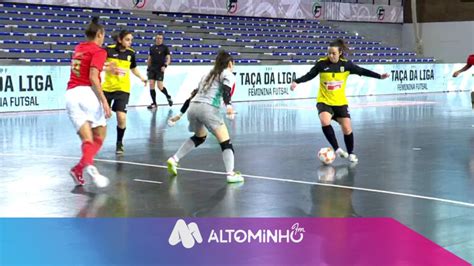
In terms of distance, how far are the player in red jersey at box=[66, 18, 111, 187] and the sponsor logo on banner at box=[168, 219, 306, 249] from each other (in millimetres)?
3891

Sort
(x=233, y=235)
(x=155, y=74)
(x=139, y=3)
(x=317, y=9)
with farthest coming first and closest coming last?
(x=317, y=9)
(x=139, y=3)
(x=155, y=74)
(x=233, y=235)

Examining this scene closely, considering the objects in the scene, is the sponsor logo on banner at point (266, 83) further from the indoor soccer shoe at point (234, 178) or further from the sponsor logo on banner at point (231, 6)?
the indoor soccer shoe at point (234, 178)

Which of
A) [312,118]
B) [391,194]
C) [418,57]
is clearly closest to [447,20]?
[418,57]

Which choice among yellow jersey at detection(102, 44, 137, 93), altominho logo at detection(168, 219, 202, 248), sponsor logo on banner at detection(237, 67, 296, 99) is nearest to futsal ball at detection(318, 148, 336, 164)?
yellow jersey at detection(102, 44, 137, 93)

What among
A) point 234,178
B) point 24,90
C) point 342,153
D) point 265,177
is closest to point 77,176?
point 234,178

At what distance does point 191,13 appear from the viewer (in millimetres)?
35875

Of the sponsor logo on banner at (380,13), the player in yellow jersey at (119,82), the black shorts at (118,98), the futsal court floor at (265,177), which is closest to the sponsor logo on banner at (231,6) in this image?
the sponsor logo on banner at (380,13)

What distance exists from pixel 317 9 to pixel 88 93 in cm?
3406

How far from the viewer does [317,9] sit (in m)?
42.2

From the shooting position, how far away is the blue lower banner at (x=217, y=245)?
492cm

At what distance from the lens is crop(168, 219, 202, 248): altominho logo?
5.04 metres

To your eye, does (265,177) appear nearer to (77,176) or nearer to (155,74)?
(77,176)

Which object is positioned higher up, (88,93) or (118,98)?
(88,93)

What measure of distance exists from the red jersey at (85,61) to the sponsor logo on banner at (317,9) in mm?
33788
